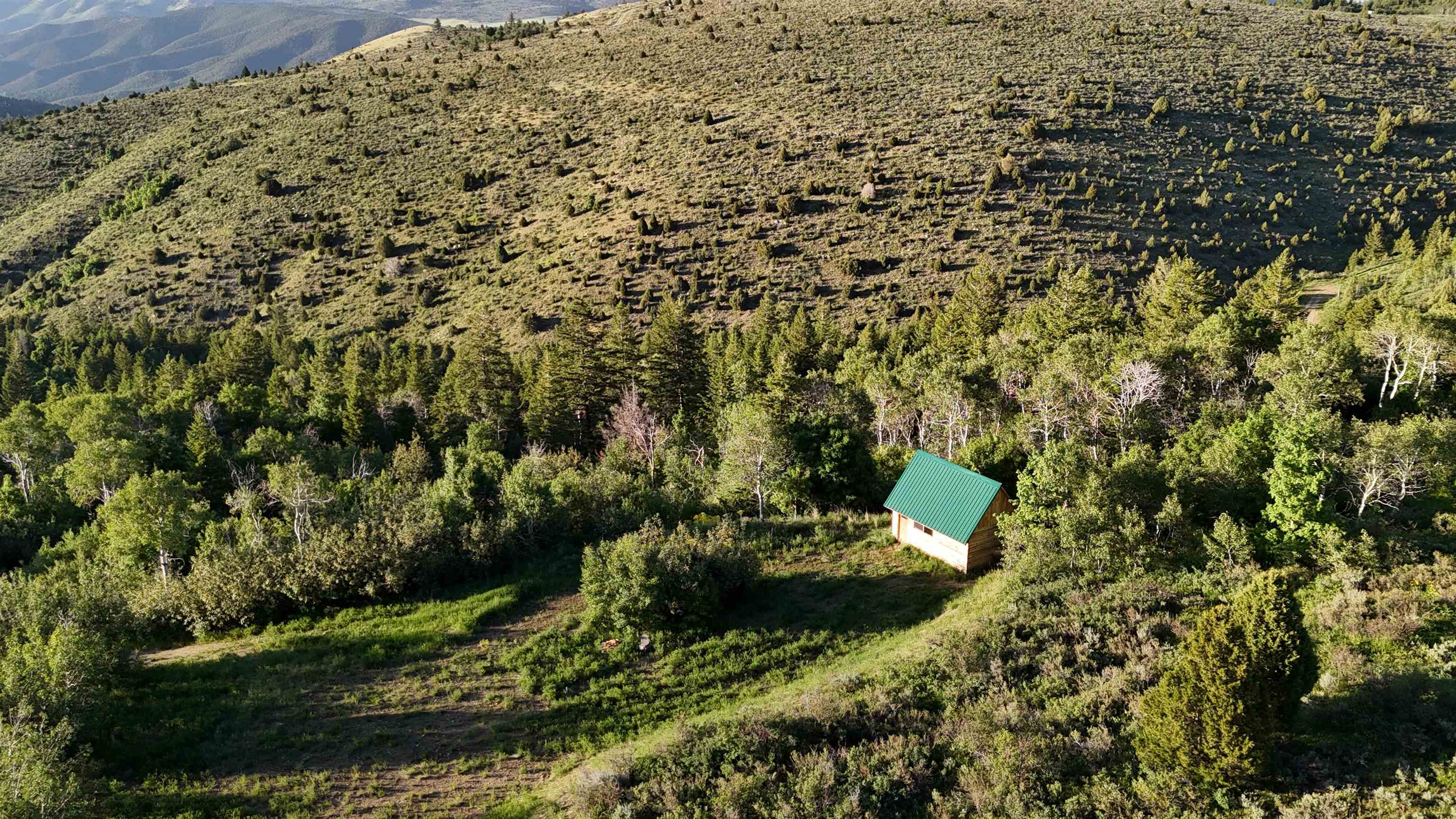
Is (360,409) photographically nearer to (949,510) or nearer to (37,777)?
(37,777)

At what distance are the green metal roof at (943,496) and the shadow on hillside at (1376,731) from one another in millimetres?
11896

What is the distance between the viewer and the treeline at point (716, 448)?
76.1 feet

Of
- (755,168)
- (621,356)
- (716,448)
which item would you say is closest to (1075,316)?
(716,448)

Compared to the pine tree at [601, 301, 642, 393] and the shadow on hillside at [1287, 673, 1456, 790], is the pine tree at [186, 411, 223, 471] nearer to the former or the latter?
the pine tree at [601, 301, 642, 393]

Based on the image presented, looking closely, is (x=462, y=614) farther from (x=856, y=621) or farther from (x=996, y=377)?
(x=996, y=377)

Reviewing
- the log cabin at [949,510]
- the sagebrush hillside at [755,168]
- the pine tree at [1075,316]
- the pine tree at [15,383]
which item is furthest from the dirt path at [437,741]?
the pine tree at [15,383]

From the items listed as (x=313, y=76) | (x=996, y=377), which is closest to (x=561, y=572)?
(x=996, y=377)

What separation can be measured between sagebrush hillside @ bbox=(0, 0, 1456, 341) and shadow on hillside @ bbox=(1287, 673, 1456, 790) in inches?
2134

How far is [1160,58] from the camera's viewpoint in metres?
98.9

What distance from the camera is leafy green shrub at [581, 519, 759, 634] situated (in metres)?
24.6

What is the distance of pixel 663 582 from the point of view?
24.6 m

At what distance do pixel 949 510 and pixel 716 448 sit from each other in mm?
23807

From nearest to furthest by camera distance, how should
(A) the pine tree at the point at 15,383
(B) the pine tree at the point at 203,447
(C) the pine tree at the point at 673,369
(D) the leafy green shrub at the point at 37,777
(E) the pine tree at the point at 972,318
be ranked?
(D) the leafy green shrub at the point at 37,777
(B) the pine tree at the point at 203,447
(E) the pine tree at the point at 972,318
(C) the pine tree at the point at 673,369
(A) the pine tree at the point at 15,383

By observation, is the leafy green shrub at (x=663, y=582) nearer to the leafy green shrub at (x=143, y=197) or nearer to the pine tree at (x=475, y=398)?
the pine tree at (x=475, y=398)
